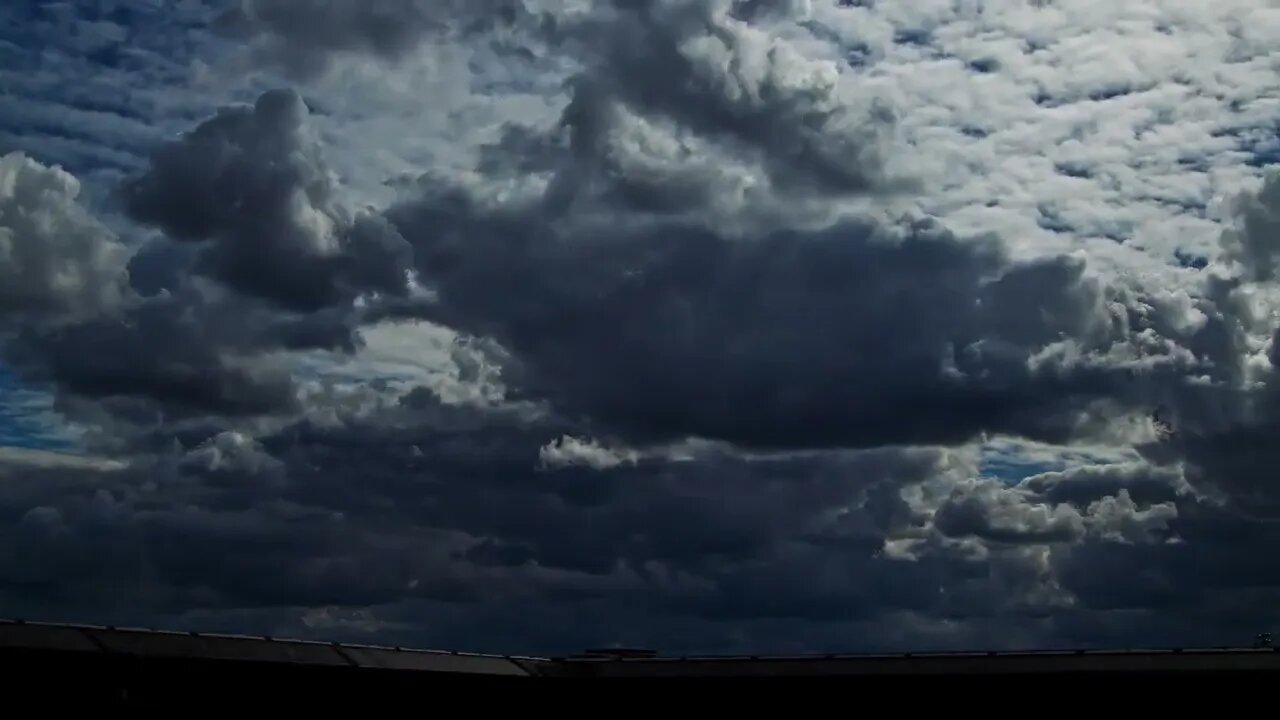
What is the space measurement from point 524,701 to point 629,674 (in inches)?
286

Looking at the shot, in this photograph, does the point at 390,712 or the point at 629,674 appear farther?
the point at 629,674

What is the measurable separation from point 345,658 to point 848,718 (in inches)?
1034

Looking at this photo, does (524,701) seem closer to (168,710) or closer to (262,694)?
(262,694)

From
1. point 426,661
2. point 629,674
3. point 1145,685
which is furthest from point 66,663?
point 1145,685

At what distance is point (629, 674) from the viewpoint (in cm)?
8638

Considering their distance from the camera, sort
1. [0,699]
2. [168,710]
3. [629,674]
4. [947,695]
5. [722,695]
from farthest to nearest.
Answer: [629,674]
[722,695]
[947,695]
[168,710]
[0,699]

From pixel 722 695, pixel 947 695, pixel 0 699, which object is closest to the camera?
pixel 0 699

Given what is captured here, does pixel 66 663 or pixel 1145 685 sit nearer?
pixel 66 663

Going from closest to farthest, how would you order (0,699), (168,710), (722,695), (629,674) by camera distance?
(0,699), (168,710), (722,695), (629,674)

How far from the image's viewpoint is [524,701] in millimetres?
82188

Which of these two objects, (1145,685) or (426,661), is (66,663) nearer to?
(426,661)

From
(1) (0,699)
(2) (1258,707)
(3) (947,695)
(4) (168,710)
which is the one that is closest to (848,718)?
(3) (947,695)

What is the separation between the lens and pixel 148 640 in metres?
66.4

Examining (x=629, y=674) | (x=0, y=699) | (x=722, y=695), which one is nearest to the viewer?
(x=0, y=699)
